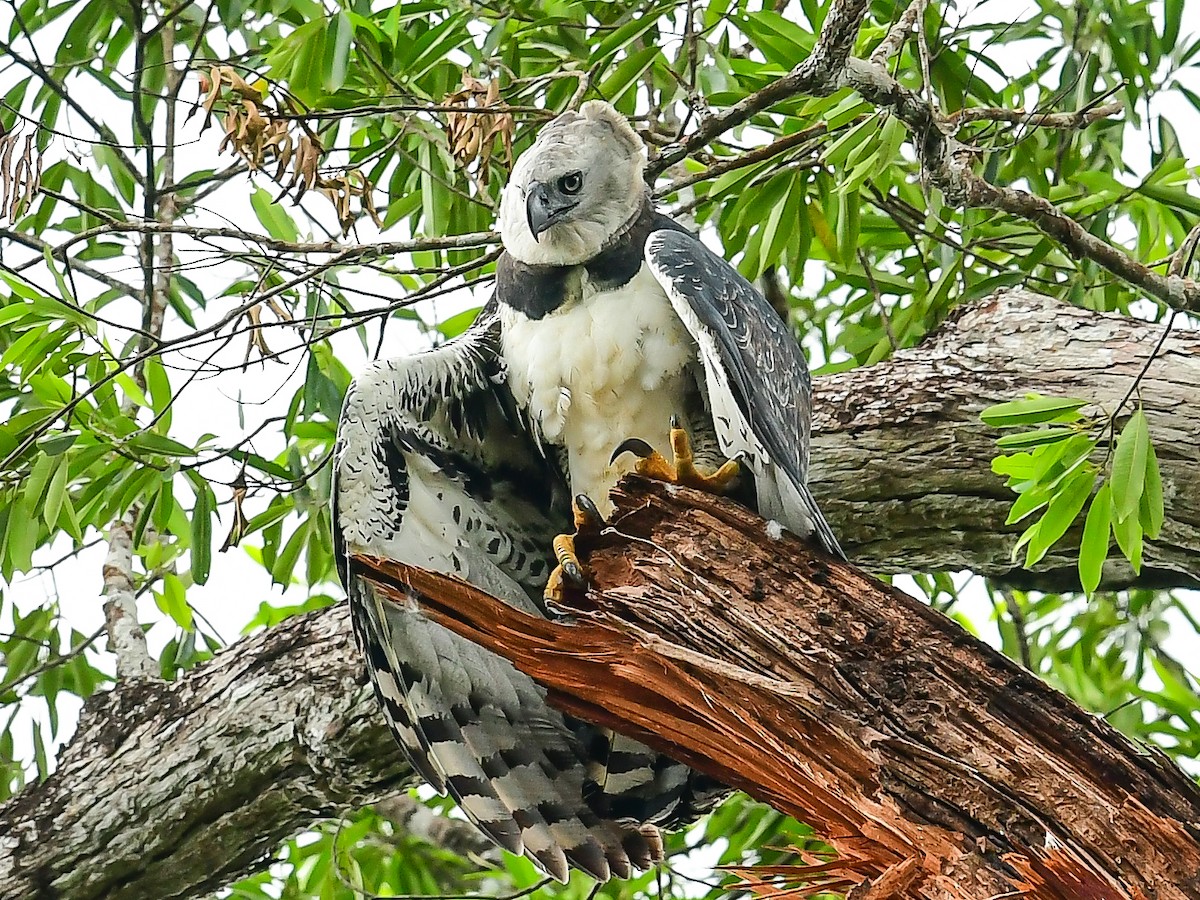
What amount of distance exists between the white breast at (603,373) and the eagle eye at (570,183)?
0.23 meters

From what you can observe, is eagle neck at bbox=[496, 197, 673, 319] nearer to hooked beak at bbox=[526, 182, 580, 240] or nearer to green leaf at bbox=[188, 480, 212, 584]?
hooked beak at bbox=[526, 182, 580, 240]

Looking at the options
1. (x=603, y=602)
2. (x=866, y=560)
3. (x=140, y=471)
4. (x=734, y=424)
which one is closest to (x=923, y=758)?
(x=603, y=602)

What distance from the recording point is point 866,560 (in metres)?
3.74

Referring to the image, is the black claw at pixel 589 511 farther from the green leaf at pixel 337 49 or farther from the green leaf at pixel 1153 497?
the green leaf at pixel 337 49

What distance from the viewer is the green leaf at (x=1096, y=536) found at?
272 centimetres

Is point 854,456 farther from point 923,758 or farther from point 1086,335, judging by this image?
point 923,758

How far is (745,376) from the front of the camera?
9.28 ft

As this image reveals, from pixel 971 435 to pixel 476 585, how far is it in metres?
1.37

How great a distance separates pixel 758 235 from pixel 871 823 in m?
2.11

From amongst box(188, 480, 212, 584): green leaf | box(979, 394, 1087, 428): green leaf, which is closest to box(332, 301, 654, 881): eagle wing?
box(188, 480, 212, 584): green leaf

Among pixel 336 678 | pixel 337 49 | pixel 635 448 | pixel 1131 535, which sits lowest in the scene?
pixel 1131 535

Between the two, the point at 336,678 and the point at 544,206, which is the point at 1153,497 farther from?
the point at 336,678

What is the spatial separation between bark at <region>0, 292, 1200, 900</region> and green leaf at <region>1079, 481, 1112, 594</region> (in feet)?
2.29

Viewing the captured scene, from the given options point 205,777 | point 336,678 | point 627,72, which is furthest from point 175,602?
point 627,72
